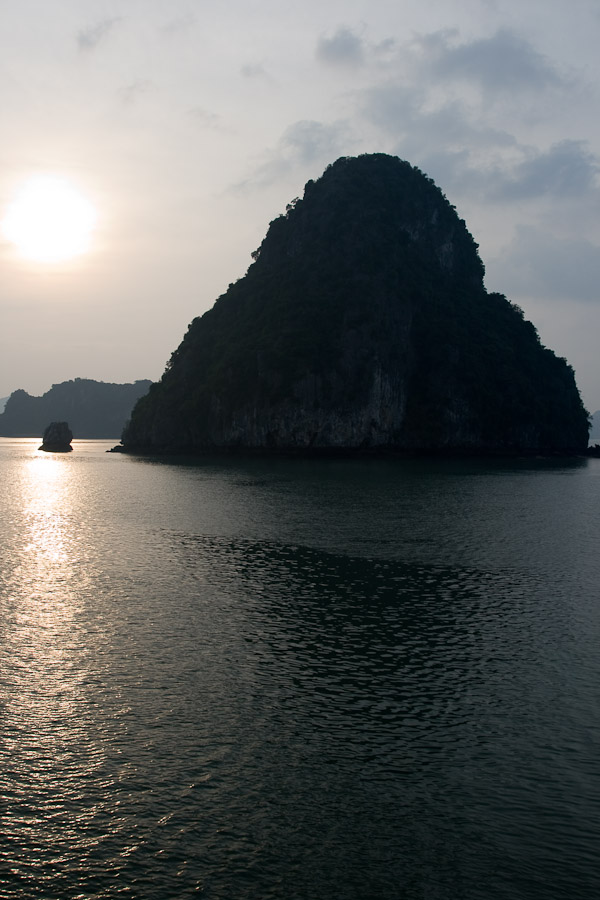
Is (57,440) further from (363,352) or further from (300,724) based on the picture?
(300,724)

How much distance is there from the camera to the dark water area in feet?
38.8

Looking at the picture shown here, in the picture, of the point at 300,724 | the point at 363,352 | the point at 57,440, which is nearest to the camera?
the point at 300,724

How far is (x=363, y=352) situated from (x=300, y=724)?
14228 centimetres

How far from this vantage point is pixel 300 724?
17.3 metres

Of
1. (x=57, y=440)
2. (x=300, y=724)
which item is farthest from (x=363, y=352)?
(x=300, y=724)

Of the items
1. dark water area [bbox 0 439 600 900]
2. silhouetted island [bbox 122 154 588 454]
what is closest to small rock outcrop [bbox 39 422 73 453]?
silhouetted island [bbox 122 154 588 454]

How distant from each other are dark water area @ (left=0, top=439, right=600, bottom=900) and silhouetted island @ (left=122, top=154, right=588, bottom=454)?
113525mm

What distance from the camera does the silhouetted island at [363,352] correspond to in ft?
502

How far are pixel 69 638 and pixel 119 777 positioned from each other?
10601 millimetres

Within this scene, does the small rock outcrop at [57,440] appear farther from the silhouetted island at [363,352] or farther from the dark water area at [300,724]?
the dark water area at [300,724]

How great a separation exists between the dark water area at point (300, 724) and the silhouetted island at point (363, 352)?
372 feet

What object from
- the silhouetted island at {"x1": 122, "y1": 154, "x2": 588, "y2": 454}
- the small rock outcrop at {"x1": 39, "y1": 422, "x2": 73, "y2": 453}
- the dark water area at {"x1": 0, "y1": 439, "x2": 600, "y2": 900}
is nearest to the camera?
the dark water area at {"x1": 0, "y1": 439, "x2": 600, "y2": 900}

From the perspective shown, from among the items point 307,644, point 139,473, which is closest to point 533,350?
point 139,473

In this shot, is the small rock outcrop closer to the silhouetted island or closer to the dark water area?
the silhouetted island
